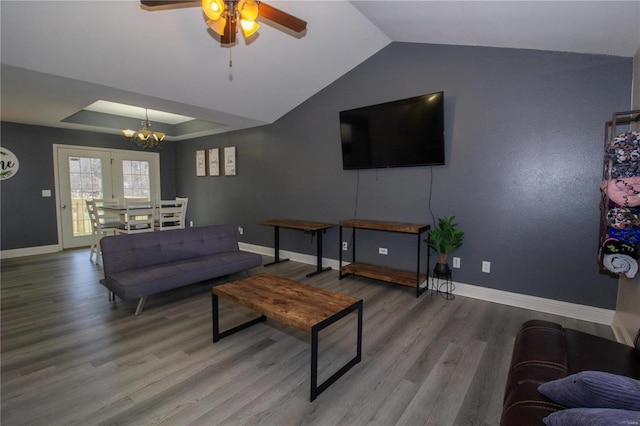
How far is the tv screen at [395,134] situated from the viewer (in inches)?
134

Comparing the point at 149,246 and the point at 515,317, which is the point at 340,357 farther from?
the point at 149,246

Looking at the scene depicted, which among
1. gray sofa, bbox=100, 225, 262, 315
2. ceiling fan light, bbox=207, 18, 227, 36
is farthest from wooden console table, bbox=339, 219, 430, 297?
ceiling fan light, bbox=207, 18, 227, 36

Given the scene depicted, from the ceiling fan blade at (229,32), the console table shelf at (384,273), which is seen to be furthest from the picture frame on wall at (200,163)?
the ceiling fan blade at (229,32)

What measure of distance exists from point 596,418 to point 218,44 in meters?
3.74

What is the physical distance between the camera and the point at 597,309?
281cm

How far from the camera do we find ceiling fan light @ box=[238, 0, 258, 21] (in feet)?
6.41

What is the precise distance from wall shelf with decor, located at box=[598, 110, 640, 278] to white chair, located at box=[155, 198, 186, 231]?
5.10 meters

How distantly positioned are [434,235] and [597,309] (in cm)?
156

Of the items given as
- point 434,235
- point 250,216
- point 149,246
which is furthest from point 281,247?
point 434,235

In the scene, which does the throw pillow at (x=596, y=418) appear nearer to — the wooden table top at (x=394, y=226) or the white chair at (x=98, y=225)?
the wooden table top at (x=394, y=226)

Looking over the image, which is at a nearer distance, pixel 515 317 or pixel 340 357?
pixel 340 357

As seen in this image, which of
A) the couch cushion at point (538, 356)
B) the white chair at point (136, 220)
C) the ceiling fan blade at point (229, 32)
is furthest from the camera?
the white chair at point (136, 220)

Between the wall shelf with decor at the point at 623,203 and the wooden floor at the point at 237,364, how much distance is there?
89 centimetres

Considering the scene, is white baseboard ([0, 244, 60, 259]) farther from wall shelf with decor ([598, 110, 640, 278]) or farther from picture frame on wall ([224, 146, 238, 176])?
wall shelf with decor ([598, 110, 640, 278])
